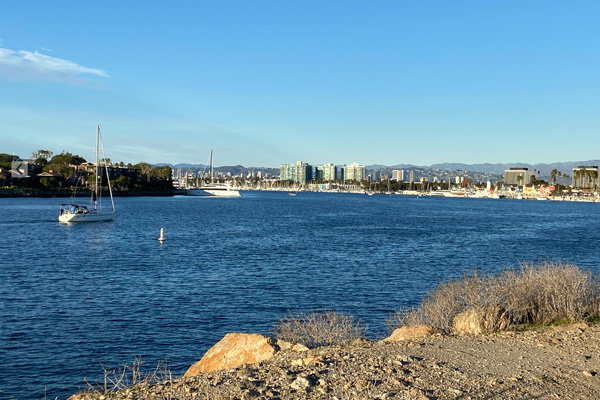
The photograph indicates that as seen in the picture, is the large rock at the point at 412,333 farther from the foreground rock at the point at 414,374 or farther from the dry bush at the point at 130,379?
the dry bush at the point at 130,379

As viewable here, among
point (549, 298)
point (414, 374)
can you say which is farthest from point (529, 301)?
point (414, 374)

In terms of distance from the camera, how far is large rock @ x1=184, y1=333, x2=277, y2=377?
11906 mm

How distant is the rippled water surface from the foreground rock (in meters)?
5.65

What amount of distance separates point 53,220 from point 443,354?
2710 inches

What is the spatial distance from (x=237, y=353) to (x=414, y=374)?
4088 millimetres

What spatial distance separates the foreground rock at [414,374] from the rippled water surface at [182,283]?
565cm

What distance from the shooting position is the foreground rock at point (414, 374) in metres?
9.05

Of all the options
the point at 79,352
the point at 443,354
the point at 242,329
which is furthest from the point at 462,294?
the point at 79,352

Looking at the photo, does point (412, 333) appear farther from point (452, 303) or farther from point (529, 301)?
point (529, 301)

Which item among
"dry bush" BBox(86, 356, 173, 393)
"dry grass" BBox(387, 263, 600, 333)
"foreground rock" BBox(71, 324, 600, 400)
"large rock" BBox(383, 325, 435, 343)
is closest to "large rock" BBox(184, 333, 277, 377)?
"foreground rock" BBox(71, 324, 600, 400)

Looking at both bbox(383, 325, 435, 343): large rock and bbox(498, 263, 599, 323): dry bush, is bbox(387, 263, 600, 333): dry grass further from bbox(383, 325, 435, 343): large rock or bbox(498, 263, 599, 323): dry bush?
bbox(383, 325, 435, 343): large rock

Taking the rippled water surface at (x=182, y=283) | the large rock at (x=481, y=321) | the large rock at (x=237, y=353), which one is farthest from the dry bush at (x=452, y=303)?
the large rock at (x=237, y=353)

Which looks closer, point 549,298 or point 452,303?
point 549,298

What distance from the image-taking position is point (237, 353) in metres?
12.2
